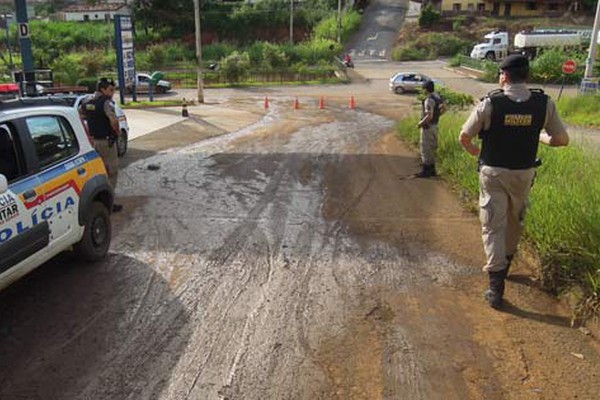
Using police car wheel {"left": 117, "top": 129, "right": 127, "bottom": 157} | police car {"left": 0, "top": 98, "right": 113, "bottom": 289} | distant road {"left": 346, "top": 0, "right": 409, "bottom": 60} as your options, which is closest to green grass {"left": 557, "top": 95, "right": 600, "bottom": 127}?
police car wheel {"left": 117, "top": 129, "right": 127, "bottom": 157}

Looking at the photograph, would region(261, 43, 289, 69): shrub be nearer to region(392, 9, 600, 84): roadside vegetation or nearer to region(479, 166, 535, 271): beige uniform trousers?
region(392, 9, 600, 84): roadside vegetation

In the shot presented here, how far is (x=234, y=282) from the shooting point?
5.57 m

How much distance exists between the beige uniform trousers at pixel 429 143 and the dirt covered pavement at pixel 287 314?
5.67 feet

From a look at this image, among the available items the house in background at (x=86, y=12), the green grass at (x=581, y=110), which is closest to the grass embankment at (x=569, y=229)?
the green grass at (x=581, y=110)

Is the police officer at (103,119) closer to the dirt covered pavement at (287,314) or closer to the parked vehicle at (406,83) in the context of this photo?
the dirt covered pavement at (287,314)

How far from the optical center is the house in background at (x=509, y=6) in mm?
75125

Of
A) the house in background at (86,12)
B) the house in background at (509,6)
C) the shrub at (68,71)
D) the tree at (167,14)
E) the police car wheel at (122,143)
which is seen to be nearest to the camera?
the police car wheel at (122,143)

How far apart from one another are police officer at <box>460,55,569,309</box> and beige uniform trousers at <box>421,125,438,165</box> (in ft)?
17.3

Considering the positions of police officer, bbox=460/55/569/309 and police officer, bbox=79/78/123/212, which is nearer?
police officer, bbox=460/55/569/309

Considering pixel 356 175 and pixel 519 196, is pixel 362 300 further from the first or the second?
pixel 356 175

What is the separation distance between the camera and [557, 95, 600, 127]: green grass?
755 inches

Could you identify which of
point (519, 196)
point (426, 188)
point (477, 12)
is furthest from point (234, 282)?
point (477, 12)

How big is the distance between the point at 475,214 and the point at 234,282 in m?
3.84

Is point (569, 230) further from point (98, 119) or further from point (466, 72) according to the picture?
point (466, 72)
